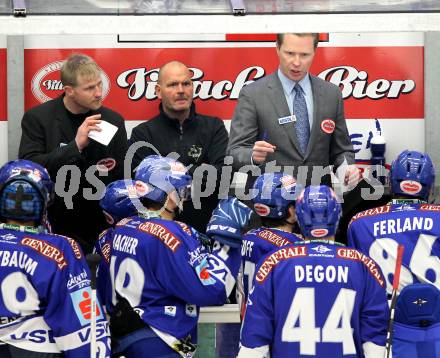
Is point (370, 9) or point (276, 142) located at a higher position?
point (370, 9)

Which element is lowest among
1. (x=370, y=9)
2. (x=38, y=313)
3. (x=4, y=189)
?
(x=38, y=313)

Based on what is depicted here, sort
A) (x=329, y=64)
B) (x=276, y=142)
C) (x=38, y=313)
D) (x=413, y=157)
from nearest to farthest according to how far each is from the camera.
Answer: (x=38, y=313), (x=413, y=157), (x=276, y=142), (x=329, y=64)

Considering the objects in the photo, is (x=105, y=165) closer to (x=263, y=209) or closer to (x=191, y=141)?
(x=191, y=141)

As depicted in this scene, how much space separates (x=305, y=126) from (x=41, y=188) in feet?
7.11

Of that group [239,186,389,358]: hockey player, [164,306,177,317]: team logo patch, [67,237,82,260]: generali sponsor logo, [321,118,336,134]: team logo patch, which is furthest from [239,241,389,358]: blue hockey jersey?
[321,118,336,134]: team logo patch

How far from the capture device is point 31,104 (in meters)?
8.58

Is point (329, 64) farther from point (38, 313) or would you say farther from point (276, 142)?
point (38, 313)

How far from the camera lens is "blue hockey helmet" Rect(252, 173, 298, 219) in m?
6.98

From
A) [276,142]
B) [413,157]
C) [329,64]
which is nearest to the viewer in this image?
[413,157]

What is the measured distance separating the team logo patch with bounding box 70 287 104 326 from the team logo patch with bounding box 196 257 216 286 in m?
0.55

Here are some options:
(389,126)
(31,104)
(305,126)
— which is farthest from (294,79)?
(31,104)

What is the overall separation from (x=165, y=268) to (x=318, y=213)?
87 centimetres

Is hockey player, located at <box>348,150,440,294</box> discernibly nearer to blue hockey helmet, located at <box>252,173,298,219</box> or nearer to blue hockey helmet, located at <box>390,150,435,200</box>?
blue hockey helmet, located at <box>390,150,435,200</box>

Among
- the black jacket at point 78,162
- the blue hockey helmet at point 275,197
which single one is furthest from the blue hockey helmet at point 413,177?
the black jacket at point 78,162
